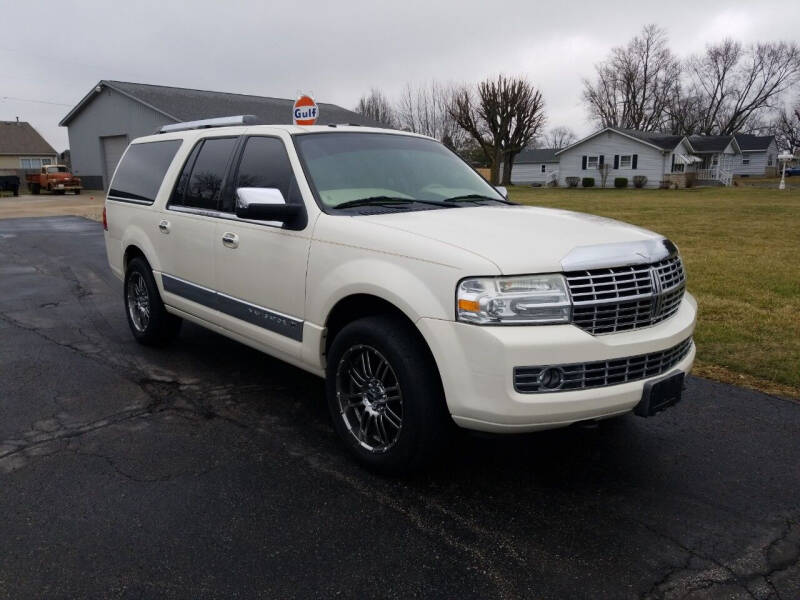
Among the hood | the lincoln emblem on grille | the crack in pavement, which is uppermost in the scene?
the hood

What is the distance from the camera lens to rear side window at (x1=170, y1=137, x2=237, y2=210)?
4.77 m

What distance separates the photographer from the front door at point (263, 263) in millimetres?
3922

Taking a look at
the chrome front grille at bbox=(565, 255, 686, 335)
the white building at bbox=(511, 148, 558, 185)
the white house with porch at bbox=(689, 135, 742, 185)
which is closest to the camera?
the chrome front grille at bbox=(565, 255, 686, 335)

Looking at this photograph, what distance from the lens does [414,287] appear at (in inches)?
124

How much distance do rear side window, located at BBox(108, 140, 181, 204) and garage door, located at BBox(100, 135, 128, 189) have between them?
3114 cm

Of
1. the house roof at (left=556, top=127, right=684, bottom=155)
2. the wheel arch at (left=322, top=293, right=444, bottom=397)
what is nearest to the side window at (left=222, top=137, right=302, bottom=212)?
the wheel arch at (left=322, top=293, right=444, bottom=397)

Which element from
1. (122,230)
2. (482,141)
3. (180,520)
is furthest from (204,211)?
(482,141)

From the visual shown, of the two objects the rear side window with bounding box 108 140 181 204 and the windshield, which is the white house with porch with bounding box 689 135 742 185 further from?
the rear side window with bounding box 108 140 181 204

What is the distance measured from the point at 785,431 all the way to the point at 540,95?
50.0 metres

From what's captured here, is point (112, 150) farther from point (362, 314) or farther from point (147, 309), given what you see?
point (362, 314)

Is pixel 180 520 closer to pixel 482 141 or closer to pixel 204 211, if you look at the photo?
pixel 204 211

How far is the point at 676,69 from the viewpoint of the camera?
72.0 metres

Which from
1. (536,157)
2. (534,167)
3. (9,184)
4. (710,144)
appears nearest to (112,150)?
(9,184)

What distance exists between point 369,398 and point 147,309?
3174 millimetres
